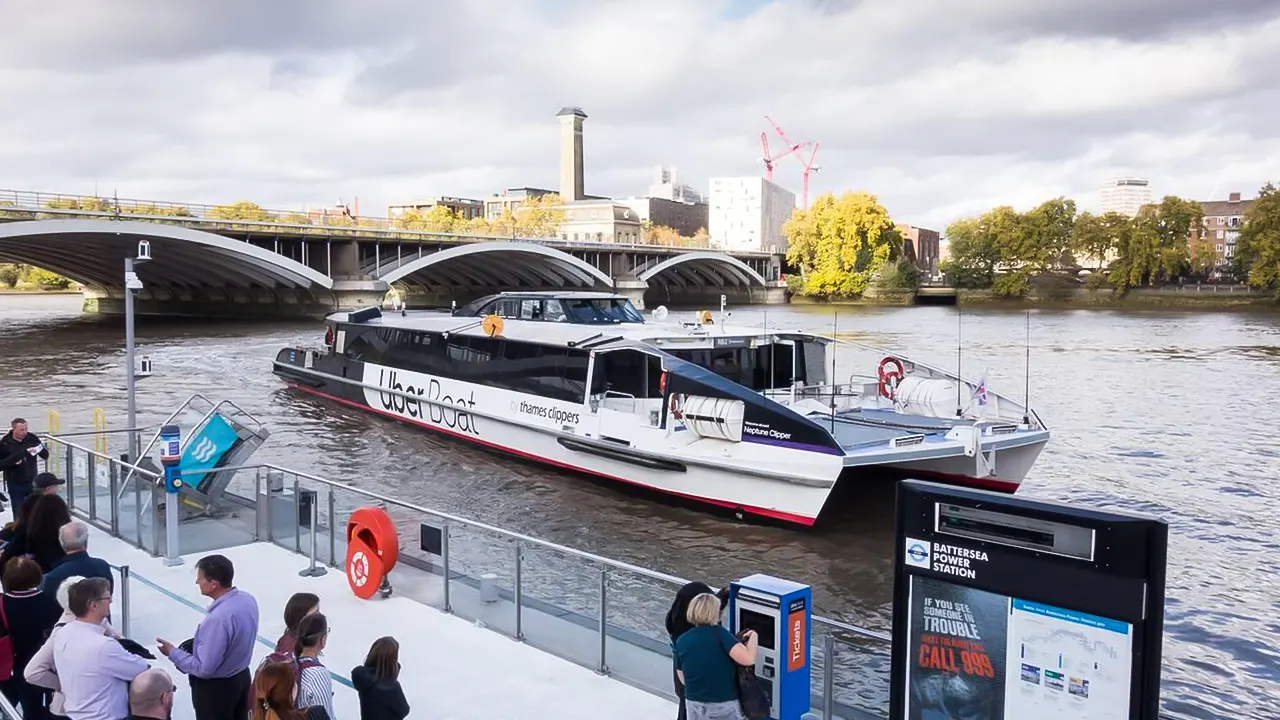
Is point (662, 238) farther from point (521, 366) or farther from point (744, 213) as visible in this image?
point (521, 366)

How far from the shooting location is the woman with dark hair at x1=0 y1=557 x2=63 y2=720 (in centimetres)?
608

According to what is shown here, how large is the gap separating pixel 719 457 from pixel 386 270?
164ft

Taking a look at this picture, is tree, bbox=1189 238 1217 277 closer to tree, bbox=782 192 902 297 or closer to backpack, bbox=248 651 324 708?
tree, bbox=782 192 902 297

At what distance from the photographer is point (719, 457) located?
15688 mm

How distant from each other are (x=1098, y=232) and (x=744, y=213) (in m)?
93.3

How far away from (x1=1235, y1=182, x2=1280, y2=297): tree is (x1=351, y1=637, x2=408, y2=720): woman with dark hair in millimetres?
93578

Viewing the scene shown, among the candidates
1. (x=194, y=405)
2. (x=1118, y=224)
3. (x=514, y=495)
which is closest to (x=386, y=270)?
(x=514, y=495)

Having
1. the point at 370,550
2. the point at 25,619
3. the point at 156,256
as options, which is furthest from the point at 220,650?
the point at 156,256

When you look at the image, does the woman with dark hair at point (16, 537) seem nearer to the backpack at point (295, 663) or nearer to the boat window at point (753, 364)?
the backpack at point (295, 663)

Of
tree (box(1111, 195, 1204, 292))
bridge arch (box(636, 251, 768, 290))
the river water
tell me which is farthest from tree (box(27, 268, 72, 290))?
tree (box(1111, 195, 1204, 292))

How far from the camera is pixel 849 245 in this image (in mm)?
96625

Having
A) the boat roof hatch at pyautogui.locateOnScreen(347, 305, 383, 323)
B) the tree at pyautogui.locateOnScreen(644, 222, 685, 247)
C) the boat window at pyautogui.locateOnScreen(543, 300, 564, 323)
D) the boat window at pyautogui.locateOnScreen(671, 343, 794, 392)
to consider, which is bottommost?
the boat window at pyautogui.locateOnScreen(671, 343, 794, 392)

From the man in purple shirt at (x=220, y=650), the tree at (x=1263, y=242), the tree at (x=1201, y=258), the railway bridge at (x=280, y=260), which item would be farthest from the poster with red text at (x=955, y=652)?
the tree at (x=1201, y=258)

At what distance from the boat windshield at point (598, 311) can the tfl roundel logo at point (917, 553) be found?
17735 millimetres
